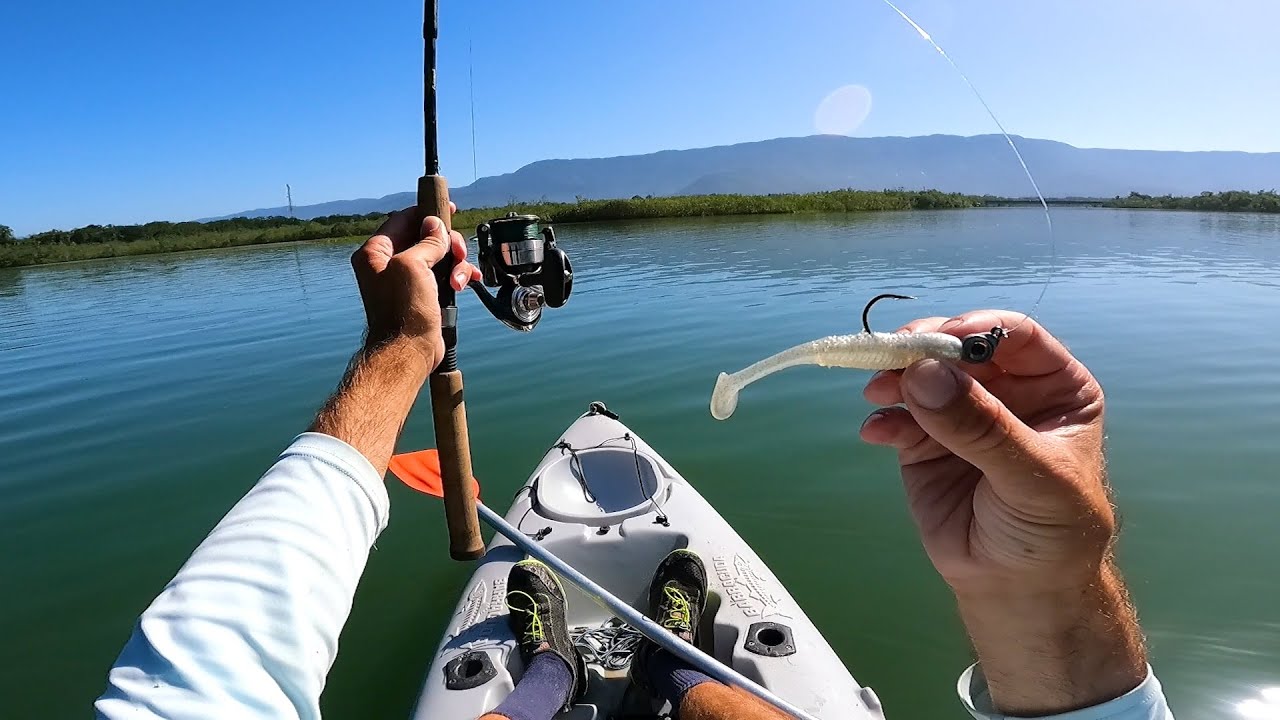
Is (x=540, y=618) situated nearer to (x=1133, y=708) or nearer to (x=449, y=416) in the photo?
(x=449, y=416)

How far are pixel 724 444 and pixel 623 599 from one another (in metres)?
3.01

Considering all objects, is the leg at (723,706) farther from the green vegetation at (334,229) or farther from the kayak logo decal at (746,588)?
the green vegetation at (334,229)

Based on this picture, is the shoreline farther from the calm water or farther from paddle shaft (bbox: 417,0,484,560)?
paddle shaft (bbox: 417,0,484,560)

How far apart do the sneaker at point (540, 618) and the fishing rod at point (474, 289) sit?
0.33 m

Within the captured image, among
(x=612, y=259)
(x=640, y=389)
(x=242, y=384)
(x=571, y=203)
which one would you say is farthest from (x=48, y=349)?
(x=571, y=203)

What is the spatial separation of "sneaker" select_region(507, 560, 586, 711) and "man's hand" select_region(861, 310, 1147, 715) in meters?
2.22

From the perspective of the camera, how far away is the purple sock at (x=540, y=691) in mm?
2934

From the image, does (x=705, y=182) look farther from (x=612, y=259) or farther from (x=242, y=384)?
(x=612, y=259)

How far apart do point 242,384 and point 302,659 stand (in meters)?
10.5

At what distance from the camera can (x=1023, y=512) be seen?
4.83ft

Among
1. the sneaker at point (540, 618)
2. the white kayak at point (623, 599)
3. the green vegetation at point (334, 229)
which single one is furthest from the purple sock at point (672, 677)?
the green vegetation at point (334, 229)

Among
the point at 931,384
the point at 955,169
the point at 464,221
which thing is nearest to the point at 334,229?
the point at 464,221

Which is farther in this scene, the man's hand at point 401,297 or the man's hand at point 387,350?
the man's hand at point 401,297

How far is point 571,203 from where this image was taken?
5016cm
